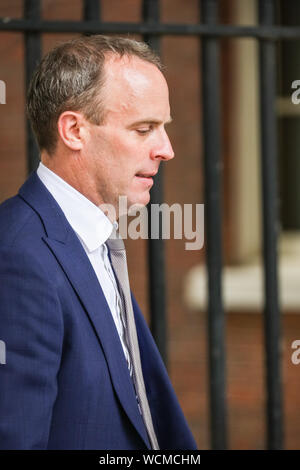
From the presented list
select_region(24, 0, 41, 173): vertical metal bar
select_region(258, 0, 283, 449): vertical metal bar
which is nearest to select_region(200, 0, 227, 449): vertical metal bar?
select_region(258, 0, 283, 449): vertical metal bar

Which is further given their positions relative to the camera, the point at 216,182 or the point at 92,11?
the point at 216,182

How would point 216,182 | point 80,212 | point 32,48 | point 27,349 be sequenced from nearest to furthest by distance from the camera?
point 27,349 < point 80,212 < point 32,48 < point 216,182

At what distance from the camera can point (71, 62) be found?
137 cm

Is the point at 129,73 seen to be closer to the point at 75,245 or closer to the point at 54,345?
the point at 75,245

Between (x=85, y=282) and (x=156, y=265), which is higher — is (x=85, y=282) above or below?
below

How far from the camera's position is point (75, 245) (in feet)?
4.60

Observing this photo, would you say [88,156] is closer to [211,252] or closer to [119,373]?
[119,373]

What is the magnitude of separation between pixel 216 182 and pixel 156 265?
0.27 m

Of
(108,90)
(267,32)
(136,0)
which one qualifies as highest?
(136,0)

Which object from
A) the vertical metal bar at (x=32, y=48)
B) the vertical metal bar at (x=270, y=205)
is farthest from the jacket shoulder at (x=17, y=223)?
the vertical metal bar at (x=270, y=205)

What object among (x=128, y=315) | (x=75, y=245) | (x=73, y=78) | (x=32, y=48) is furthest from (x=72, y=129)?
(x=32, y=48)

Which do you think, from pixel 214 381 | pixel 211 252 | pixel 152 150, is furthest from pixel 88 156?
pixel 214 381

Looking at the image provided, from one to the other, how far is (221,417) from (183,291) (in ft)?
8.02

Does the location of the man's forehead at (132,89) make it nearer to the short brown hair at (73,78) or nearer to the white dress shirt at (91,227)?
the short brown hair at (73,78)
